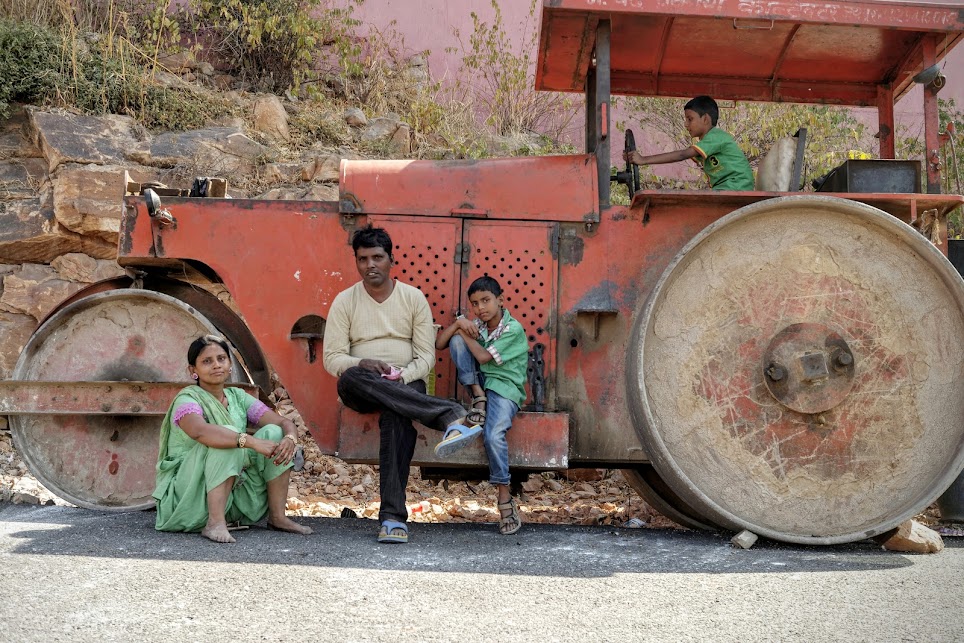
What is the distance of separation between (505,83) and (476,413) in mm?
6225

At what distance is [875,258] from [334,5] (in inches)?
278

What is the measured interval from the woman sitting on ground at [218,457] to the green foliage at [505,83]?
19.7 ft

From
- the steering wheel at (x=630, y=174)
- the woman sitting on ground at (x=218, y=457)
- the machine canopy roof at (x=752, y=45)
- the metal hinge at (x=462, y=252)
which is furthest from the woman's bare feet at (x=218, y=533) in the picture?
the machine canopy roof at (x=752, y=45)

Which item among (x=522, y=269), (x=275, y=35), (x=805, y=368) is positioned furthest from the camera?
(x=275, y=35)

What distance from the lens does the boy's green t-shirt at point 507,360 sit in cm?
463

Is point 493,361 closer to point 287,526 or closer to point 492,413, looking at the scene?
point 492,413

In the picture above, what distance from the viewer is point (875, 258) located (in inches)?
182

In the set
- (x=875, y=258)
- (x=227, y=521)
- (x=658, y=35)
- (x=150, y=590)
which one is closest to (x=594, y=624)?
(x=150, y=590)

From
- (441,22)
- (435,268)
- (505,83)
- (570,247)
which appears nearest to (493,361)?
(435,268)

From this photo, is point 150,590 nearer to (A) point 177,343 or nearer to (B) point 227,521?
(B) point 227,521

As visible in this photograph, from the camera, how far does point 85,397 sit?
16.2 ft

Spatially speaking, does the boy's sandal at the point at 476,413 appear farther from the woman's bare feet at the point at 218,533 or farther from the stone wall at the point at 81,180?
the stone wall at the point at 81,180

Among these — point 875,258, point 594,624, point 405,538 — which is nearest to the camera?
point 594,624

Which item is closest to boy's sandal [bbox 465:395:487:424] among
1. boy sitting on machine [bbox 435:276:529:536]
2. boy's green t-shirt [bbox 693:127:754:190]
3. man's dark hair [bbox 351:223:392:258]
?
boy sitting on machine [bbox 435:276:529:536]
